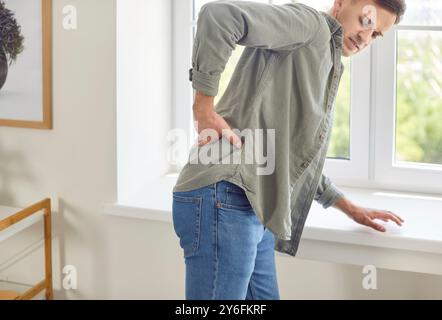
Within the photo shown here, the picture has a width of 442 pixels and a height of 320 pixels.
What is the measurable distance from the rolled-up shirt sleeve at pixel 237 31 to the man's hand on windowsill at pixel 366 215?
53 cm

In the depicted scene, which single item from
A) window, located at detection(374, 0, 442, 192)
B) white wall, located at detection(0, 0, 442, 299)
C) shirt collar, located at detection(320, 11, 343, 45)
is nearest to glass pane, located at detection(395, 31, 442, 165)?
window, located at detection(374, 0, 442, 192)

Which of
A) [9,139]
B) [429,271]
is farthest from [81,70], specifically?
[429,271]

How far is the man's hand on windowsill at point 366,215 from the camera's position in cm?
150

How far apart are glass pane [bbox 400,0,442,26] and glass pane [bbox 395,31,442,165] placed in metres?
0.03

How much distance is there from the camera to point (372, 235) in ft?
4.85

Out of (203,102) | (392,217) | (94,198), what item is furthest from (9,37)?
(392,217)

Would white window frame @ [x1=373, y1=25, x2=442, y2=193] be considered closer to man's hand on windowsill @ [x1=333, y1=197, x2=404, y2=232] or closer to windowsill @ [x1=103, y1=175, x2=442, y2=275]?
windowsill @ [x1=103, y1=175, x2=442, y2=275]

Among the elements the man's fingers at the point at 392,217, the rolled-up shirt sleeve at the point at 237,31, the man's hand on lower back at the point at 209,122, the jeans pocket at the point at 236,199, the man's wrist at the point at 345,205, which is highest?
the rolled-up shirt sleeve at the point at 237,31

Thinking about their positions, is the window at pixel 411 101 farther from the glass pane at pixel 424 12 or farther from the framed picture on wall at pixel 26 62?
the framed picture on wall at pixel 26 62

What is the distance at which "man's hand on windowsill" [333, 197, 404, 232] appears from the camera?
1.50m

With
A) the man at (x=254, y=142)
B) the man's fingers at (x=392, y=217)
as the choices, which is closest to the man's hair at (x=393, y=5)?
the man at (x=254, y=142)

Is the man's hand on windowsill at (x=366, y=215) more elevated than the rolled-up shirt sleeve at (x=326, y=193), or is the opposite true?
the rolled-up shirt sleeve at (x=326, y=193)

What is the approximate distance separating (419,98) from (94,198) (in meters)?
1.01

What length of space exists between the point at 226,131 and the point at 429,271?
67cm
